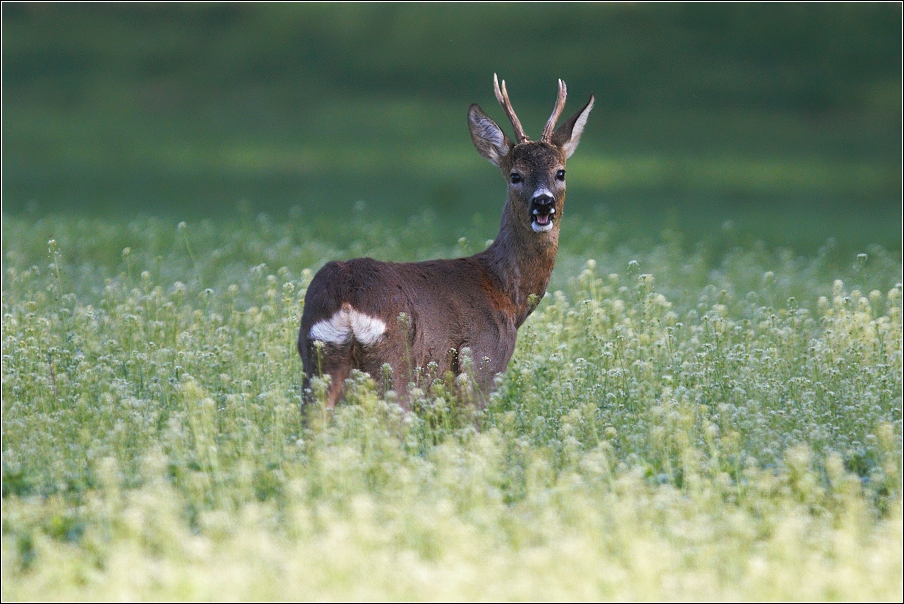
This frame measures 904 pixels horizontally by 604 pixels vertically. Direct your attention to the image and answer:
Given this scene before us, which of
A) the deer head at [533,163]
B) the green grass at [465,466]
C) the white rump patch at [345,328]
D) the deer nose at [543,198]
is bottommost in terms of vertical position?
the green grass at [465,466]

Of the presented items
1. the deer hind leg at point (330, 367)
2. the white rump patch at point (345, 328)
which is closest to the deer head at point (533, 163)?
the white rump patch at point (345, 328)

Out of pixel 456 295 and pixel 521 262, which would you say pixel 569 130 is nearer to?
pixel 521 262

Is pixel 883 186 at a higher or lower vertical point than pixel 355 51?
lower

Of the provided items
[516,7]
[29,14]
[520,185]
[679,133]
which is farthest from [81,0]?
[520,185]

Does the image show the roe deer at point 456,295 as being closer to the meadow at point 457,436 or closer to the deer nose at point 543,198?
the deer nose at point 543,198

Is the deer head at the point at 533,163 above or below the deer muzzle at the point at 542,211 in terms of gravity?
above

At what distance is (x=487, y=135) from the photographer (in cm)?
828

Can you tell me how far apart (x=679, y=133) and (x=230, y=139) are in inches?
488

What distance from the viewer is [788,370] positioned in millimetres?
7832

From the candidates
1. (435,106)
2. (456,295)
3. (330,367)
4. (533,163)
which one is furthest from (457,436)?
(435,106)

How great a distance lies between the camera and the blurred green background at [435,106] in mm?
27953

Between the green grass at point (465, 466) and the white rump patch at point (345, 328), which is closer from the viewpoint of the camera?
the green grass at point (465, 466)

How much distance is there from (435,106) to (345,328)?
31.2 metres

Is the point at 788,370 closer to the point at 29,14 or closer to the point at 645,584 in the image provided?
the point at 645,584
